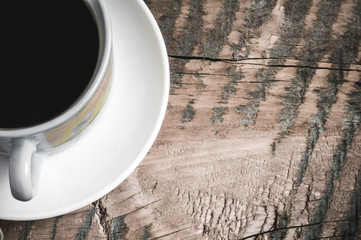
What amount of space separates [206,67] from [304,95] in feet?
0.62

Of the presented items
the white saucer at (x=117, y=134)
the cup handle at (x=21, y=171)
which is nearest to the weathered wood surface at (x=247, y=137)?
the white saucer at (x=117, y=134)

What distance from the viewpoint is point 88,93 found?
58cm

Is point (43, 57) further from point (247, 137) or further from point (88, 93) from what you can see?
point (247, 137)

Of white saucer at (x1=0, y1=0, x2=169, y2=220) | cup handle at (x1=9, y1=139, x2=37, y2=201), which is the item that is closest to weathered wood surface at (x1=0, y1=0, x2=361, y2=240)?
white saucer at (x1=0, y1=0, x2=169, y2=220)

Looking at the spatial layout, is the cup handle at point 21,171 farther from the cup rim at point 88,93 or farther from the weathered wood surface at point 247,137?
the weathered wood surface at point 247,137

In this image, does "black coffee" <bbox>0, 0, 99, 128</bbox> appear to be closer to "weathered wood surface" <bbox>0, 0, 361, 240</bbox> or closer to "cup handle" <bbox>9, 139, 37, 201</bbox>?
"cup handle" <bbox>9, 139, 37, 201</bbox>

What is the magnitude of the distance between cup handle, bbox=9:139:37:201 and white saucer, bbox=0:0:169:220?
110mm

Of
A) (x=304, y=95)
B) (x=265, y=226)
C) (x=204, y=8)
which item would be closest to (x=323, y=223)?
(x=265, y=226)

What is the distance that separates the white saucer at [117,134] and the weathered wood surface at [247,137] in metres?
0.08

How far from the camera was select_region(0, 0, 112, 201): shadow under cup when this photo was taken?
0.57 metres

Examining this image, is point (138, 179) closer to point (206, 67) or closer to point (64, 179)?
point (64, 179)

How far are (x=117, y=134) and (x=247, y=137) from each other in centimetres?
24

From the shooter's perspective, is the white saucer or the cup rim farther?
the white saucer

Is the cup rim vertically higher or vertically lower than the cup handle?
higher
